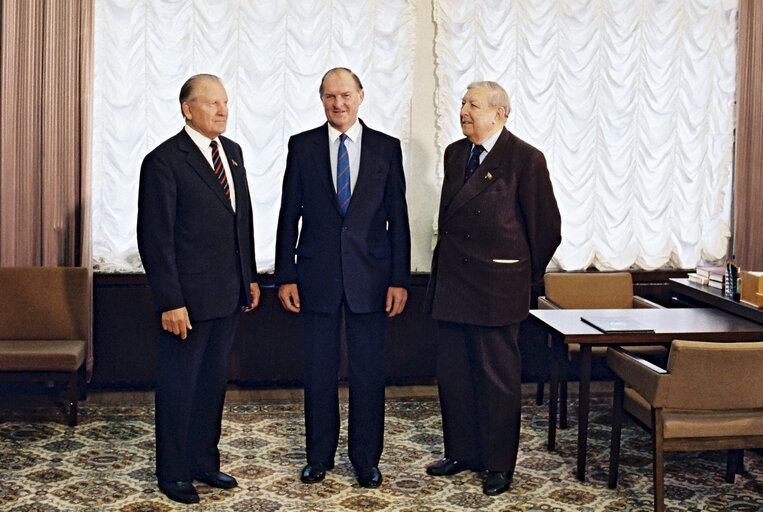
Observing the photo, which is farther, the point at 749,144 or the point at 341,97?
the point at 749,144

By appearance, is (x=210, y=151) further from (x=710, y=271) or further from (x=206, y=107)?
(x=710, y=271)

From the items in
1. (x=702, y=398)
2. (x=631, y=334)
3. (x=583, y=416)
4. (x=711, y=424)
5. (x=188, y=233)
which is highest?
(x=188, y=233)

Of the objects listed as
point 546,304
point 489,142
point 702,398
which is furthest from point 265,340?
point 702,398

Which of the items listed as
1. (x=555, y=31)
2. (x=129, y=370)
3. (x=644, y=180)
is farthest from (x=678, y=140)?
(x=129, y=370)

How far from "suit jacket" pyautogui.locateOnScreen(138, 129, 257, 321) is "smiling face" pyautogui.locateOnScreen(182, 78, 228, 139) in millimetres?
88

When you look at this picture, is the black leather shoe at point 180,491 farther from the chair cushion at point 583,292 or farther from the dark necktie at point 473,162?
the chair cushion at point 583,292

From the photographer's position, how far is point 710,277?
5.27 metres

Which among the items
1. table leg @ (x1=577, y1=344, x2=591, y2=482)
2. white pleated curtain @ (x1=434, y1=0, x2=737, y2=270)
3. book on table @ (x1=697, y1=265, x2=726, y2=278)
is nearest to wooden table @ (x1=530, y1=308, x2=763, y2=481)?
table leg @ (x1=577, y1=344, x2=591, y2=482)

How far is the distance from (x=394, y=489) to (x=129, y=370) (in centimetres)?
235

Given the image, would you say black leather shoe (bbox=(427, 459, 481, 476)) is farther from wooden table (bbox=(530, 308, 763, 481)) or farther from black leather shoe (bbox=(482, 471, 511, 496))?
wooden table (bbox=(530, 308, 763, 481))

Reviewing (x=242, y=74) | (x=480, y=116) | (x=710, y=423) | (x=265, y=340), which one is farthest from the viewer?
(x=265, y=340)

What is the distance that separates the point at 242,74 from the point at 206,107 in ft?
6.27

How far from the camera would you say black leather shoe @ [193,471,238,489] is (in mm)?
4133

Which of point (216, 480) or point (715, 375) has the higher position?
point (715, 375)
